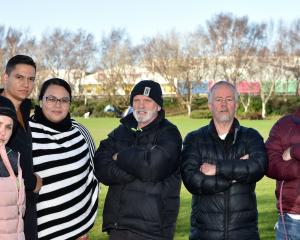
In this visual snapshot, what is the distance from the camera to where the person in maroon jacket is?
4711mm

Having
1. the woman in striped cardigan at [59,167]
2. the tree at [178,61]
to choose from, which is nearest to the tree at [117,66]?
the tree at [178,61]

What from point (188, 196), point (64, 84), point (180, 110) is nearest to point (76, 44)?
point (180, 110)

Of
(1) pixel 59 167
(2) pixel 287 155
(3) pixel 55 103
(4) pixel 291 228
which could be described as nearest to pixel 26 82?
(3) pixel 55 103

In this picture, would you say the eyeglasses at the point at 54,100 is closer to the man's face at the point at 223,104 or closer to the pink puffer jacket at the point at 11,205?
the pink puffer jacket at the point at 11,205

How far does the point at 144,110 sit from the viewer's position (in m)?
4.98

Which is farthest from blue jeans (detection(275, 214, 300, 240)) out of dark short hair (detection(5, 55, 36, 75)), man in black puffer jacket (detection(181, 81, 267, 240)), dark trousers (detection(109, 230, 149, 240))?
dark short hair (detection(5, 55, 36, 75))

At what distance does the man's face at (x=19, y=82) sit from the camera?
16.5 ft

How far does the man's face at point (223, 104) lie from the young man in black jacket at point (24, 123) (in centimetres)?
168

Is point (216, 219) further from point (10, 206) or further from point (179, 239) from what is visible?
point (179, 239)

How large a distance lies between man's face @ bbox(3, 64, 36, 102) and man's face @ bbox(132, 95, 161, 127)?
102 centimetres

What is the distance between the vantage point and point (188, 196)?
11.4 metres

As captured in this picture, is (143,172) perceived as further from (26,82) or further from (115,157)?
(26,82)

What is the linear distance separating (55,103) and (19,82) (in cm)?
38

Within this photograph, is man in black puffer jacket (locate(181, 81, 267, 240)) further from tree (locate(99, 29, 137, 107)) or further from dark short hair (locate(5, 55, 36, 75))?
tree (locate(99, 29, 137, 107))
